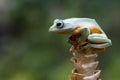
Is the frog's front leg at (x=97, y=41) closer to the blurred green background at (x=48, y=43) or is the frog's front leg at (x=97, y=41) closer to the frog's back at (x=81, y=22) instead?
the frog's back at (x=81, y=22)

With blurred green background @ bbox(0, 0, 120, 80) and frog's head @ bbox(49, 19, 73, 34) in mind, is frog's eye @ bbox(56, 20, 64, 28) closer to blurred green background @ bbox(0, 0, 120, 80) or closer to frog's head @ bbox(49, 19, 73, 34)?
frog's head @ bbox(49, 19, 73, 34)

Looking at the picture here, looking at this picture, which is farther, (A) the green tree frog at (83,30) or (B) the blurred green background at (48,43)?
(B) the blurred green background at (48,43)

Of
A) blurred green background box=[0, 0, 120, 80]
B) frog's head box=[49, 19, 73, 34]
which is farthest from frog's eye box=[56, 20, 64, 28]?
blurred green background box=[0, 0, 120, 80]

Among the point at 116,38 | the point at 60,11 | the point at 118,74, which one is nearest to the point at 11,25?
the point at 60,11

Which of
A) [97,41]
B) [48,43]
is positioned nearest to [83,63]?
[97,41]

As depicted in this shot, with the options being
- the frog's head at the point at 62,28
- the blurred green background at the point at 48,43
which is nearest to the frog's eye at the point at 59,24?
the frog's head at the point at 62,28

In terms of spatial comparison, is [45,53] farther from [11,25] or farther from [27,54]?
[11,25]

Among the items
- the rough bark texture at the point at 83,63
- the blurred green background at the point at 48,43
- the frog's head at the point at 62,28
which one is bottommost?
the blurred green background at the point at 48,43
